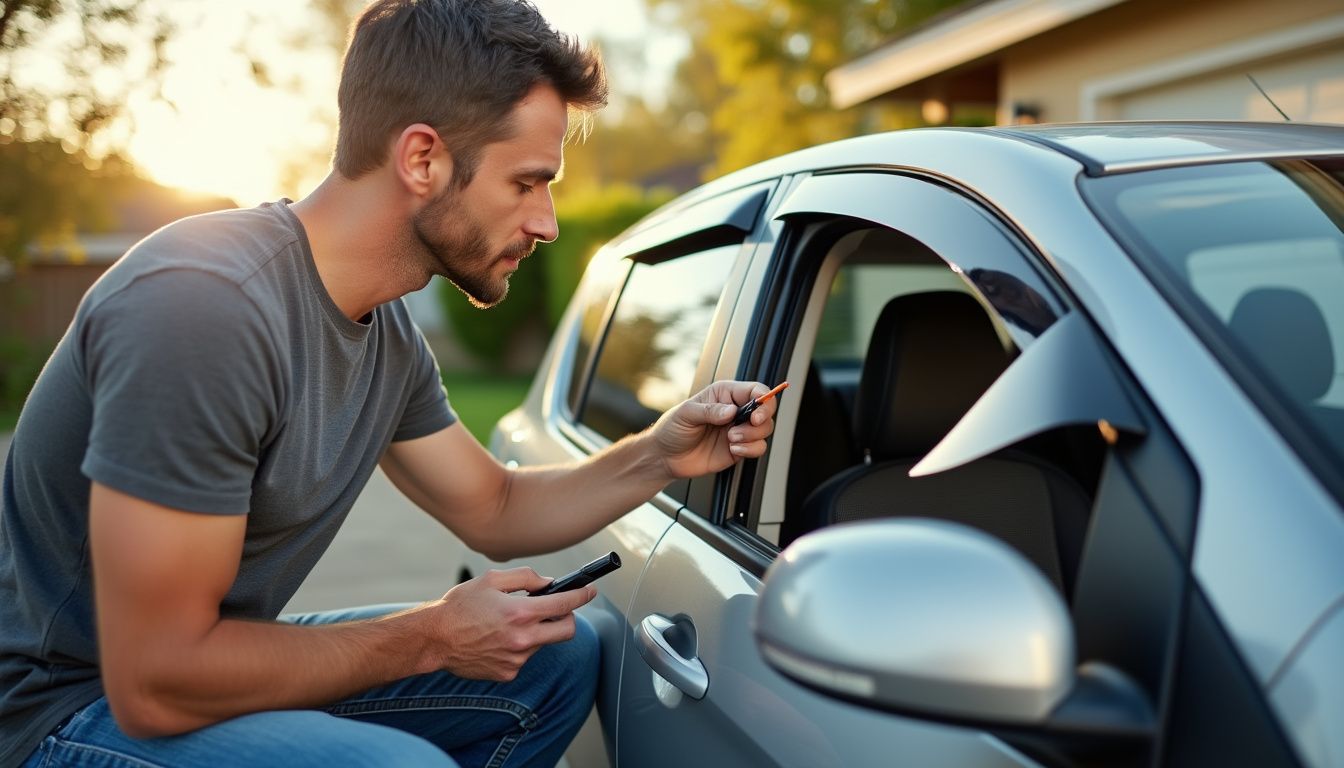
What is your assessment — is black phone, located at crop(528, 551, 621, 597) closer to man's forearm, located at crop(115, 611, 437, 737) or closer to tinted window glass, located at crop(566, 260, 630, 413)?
man's forearm, located at crop(115, 611, 437, 737)

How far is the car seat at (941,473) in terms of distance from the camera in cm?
209

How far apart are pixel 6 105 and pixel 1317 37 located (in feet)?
47.4

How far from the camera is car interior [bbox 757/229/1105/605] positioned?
204 cm

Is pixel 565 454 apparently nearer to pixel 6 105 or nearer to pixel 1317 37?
pixel 1317 37

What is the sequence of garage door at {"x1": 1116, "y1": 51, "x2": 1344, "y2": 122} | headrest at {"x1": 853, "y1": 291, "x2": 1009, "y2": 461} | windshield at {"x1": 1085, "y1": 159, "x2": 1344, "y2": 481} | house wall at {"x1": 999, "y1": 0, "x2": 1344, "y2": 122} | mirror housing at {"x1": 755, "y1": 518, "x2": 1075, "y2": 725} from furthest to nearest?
house wall at {"x1": 999, "y1": 0, "x2": 1344, "y2": 122} → garage door at {"x1": 1116, "y1": 51, "x2": 1344, "y2": 122} → headrest at {"x1": 853, "y1": 291, "x2": 1009, "y2": 461} → windshield at {"x1": 1085, "y1": 159, "x2": 1344, "y2": 481} → mirror housing at {"x1": 755, "y1": 518, "x2": 1075, "y2": 725}

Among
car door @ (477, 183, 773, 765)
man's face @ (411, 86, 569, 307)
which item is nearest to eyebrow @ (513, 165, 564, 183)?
man's face @ (411, 86, 569, 307)

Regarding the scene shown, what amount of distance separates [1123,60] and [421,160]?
6483 millimetres

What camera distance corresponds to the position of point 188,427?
157cm

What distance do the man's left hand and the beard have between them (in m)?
0.40

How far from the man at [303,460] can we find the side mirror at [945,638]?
2.96 ft

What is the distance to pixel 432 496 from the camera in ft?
8.23

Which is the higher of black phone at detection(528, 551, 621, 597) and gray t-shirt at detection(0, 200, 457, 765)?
gray t-shirt at detection(0, 200, 457, 765)

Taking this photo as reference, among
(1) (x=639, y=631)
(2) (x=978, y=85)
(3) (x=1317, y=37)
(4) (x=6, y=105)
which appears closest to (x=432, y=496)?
(1) (x=639, y=631)

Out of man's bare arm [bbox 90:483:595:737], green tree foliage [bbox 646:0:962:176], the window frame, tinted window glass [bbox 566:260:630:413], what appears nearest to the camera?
man's bare arm [bbox 90:483:595:737]
